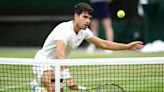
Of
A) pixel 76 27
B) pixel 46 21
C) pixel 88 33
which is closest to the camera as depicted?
pixel 76 27

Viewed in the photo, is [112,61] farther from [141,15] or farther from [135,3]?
[135,3]

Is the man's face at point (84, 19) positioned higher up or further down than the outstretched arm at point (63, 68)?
higher up

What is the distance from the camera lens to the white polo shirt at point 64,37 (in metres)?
5.34

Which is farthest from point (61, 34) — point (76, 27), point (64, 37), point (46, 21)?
point (46, 21)

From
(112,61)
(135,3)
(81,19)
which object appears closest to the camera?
(112,61)

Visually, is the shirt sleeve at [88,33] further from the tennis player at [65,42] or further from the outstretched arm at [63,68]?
the outstretched arm at [63,68]

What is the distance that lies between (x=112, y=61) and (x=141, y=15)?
23.2 feet

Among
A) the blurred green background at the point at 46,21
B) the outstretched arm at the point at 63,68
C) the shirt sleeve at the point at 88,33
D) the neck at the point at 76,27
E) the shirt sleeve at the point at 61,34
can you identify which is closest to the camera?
the outstretched arm at the point at 63,68

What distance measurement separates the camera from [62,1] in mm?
13016

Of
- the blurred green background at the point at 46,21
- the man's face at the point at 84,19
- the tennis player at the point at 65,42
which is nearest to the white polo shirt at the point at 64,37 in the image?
the tennis player at the point at 65,42

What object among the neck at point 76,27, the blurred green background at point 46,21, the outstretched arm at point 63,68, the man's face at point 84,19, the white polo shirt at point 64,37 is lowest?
the outstretched arm at point 63,68

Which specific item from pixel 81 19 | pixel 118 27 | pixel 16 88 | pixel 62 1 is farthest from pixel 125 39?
pixel 81 19

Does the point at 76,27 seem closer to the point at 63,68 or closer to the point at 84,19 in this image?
the point at 84,19

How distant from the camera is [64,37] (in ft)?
17.3
